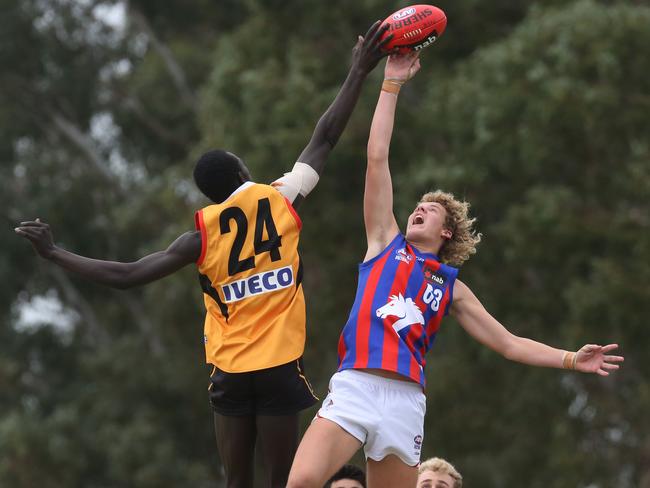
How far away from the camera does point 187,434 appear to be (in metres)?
29.3

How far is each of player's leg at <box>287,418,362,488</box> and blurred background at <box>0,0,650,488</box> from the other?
13455 millimetres

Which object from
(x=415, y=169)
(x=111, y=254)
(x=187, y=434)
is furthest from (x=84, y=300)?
(x=415, y=169)

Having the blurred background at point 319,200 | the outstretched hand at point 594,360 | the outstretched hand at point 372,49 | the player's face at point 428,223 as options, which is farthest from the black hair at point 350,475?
Result: the blurred background at point 319,200

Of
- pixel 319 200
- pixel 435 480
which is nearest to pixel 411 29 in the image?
pixel 435 480

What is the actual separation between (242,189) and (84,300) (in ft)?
85.2

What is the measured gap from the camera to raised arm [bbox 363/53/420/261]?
7.28 m

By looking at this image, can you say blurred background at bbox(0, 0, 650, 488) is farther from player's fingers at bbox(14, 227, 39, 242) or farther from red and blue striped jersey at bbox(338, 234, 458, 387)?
player's fingers at bbox(14, 227, 39, 242)

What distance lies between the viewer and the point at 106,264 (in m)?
6.97

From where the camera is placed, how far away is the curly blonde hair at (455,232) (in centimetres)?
758

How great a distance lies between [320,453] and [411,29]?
7.59 feet

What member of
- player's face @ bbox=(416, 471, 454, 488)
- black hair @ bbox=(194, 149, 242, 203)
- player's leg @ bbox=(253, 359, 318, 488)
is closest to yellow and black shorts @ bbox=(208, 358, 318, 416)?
player's leg @ bbox=(253, 359, 318, 488)

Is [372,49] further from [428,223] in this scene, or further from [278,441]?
[278,441]

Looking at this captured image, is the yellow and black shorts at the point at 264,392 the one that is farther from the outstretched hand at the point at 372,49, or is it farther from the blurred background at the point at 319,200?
the blurred background at the point at 319,200

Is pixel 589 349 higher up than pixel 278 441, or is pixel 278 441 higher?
pixel 589 349
